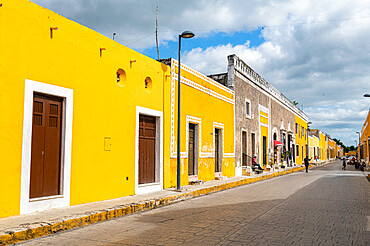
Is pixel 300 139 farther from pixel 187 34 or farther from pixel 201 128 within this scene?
pixel 187 34

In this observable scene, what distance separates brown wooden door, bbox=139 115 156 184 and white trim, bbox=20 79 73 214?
3.54 meters

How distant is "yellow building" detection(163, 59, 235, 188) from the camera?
13766 millimetres

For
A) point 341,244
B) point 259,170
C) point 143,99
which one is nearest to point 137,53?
point 143,99

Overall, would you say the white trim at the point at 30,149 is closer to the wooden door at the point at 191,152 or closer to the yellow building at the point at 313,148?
the wooden door at the point at 191,152

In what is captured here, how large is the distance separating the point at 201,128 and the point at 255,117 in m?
9.78

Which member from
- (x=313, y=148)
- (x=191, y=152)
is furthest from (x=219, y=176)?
(x=313, y=148)

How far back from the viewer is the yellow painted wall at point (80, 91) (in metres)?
7.13

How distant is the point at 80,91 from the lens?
9.05m

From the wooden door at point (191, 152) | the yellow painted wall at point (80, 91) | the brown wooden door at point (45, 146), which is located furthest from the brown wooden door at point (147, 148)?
the brown wooden door at point (45, 146)

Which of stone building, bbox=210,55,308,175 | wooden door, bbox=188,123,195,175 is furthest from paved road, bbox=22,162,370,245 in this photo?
stone building, bbox=210,55,308,175

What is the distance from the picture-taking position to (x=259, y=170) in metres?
23.0

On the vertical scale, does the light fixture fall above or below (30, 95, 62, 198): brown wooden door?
above

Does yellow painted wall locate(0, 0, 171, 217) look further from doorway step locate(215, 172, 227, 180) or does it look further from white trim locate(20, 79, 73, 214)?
doorway step locate(215, 172, 227, 180)

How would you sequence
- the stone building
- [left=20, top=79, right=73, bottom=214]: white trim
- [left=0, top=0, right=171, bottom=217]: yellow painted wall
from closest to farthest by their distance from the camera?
[left=0, top=0, right=171, bottom=217]: yellow painted wall, [left=20, top=79, right=73, bottom=214]: white trim, the stone building
